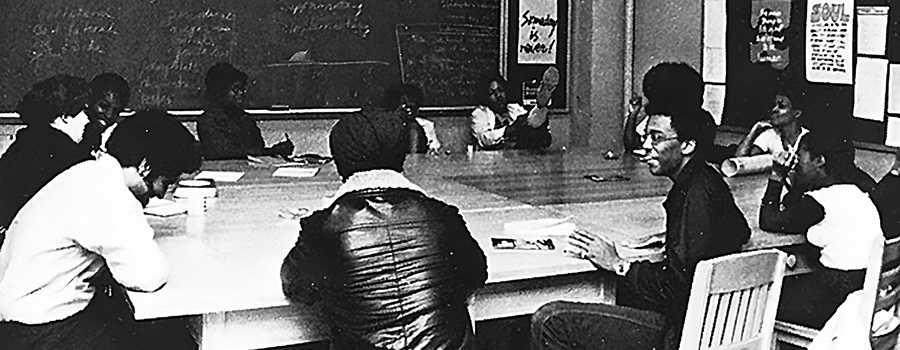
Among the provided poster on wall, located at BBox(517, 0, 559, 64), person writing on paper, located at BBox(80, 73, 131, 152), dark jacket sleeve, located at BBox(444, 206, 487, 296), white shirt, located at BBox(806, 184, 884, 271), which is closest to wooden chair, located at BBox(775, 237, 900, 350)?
white shirt, located at BBox(806, 184, 884, 271)

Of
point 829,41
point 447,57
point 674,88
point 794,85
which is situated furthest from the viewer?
point 447,57

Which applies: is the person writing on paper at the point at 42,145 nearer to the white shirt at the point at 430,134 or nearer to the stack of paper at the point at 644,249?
the stack of paper at the point at 644,249

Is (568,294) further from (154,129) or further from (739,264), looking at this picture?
(154,129)

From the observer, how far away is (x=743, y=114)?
554cm

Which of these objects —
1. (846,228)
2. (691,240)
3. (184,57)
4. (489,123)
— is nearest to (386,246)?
(691,240)

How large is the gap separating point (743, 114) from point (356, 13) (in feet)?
7.77

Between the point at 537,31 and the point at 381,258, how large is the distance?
4460 mm

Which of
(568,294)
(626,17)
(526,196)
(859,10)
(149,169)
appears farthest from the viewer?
(626,17)

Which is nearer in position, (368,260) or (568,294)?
(368,260)

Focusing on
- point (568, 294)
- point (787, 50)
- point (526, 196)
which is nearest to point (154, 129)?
point (568, 294)

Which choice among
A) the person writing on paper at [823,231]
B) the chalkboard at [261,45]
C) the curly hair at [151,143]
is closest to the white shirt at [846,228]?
the person writing on paper at [823,231]

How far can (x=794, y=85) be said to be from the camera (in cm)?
517

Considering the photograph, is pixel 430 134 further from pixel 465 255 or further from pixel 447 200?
pixel 465 255

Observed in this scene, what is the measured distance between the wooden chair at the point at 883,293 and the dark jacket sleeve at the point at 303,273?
1.18 meters
